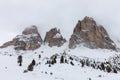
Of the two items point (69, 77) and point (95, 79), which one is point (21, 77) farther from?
point (95, 79)

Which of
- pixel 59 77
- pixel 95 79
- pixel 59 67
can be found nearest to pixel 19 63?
pixel 59 67

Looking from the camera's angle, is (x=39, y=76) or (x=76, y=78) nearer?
(x=39, y=76)

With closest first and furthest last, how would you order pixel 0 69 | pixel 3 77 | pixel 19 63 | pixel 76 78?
pixel 3 77 < pixel 0 69 < pixel 76 78 < pixel 19 63

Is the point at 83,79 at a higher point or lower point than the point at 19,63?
lower

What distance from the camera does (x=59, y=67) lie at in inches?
2849

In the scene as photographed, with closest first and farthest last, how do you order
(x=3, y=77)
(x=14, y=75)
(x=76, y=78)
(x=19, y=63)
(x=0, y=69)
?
(x=3, y=77) < (x=14, y=75) < (x=0, y=69) < (x=76, y=78) < (x=19, y=63)

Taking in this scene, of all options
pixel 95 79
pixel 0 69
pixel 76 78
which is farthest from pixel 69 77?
pixel 0 69

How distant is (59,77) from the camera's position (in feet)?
194

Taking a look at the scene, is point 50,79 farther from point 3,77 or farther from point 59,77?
point 3,77

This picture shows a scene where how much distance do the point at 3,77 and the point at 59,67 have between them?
985 inches

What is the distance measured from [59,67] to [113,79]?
1562cm

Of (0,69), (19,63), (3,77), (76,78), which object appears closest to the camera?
(3,77)

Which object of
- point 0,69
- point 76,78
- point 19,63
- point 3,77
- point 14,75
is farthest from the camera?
point 19,63

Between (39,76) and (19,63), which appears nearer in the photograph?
(39,76)
